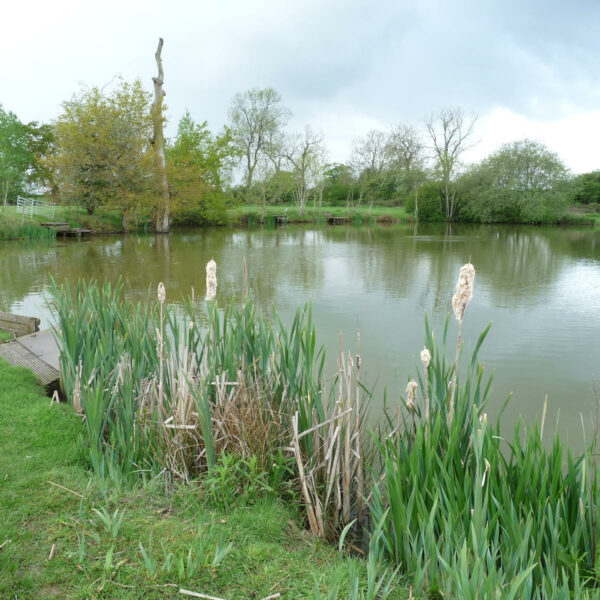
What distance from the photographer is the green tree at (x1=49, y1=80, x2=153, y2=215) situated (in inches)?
838

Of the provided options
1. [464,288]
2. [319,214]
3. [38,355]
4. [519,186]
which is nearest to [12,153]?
[319,214]

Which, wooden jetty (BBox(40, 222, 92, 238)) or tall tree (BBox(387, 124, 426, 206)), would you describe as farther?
tall tree (BBox(387, 124, 426, 206))

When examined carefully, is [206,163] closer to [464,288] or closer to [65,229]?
[65,229]

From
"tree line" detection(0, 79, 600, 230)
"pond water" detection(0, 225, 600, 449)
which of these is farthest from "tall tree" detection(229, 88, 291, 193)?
"pond water" detection(0, 225, 600, 449)

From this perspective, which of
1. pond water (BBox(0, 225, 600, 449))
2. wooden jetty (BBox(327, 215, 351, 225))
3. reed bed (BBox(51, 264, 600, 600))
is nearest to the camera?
reed bed (BBox(51, 264, 600, 600))

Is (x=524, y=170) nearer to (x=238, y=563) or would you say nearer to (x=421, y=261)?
(x=421, y=261)

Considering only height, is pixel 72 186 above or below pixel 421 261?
above

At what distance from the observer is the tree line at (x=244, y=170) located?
2202cm

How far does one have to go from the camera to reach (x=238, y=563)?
2.04 metres

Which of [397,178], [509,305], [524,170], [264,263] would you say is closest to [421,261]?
[264,263]

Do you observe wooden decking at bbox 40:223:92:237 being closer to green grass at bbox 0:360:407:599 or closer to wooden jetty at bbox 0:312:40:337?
wooden jetty at bbox 0:312:40:337

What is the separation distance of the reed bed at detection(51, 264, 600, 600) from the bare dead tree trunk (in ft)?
71.1

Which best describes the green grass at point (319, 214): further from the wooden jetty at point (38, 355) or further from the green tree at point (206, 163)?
the wooden jetty at point (38, 355)

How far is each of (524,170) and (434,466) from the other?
4010 cm
